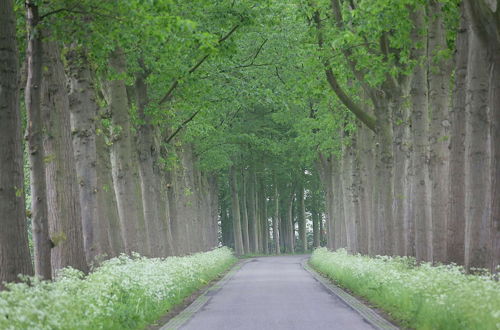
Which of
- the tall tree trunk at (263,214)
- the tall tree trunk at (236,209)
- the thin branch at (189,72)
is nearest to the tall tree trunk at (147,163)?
the thin branch at (189,72)

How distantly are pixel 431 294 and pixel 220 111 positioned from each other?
2530cm

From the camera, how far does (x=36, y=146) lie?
13.2 m

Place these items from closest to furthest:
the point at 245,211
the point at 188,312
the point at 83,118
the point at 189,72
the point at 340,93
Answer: the point at 188,312
the point at 83,118
the point at 189,72
the point at 340,93
the point at 245,211

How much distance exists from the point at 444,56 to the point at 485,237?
16.7 ft

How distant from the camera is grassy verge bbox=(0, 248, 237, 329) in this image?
8.70 m

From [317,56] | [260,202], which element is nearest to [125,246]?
[317,56]

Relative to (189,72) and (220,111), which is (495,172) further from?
(220,111)

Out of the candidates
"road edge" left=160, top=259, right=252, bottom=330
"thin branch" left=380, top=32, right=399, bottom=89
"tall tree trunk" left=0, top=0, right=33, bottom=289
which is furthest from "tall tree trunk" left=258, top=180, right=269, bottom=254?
"tall tree trunk" left=0, top=0, right=33, bottom=289

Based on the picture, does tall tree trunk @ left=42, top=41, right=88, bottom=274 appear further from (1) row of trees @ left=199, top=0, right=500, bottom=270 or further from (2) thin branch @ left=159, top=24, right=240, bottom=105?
(2) thin branch @ left=159, top=24, right=240, bottom=105

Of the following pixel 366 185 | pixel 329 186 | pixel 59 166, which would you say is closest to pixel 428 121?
pixel 366 185

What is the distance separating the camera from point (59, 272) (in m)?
14.0

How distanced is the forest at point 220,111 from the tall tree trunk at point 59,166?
3 centimetres

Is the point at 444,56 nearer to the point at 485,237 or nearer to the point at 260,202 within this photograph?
the point at 485,237

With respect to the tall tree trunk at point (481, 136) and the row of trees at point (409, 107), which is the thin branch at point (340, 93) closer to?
the row of trees at point (409, 107)
